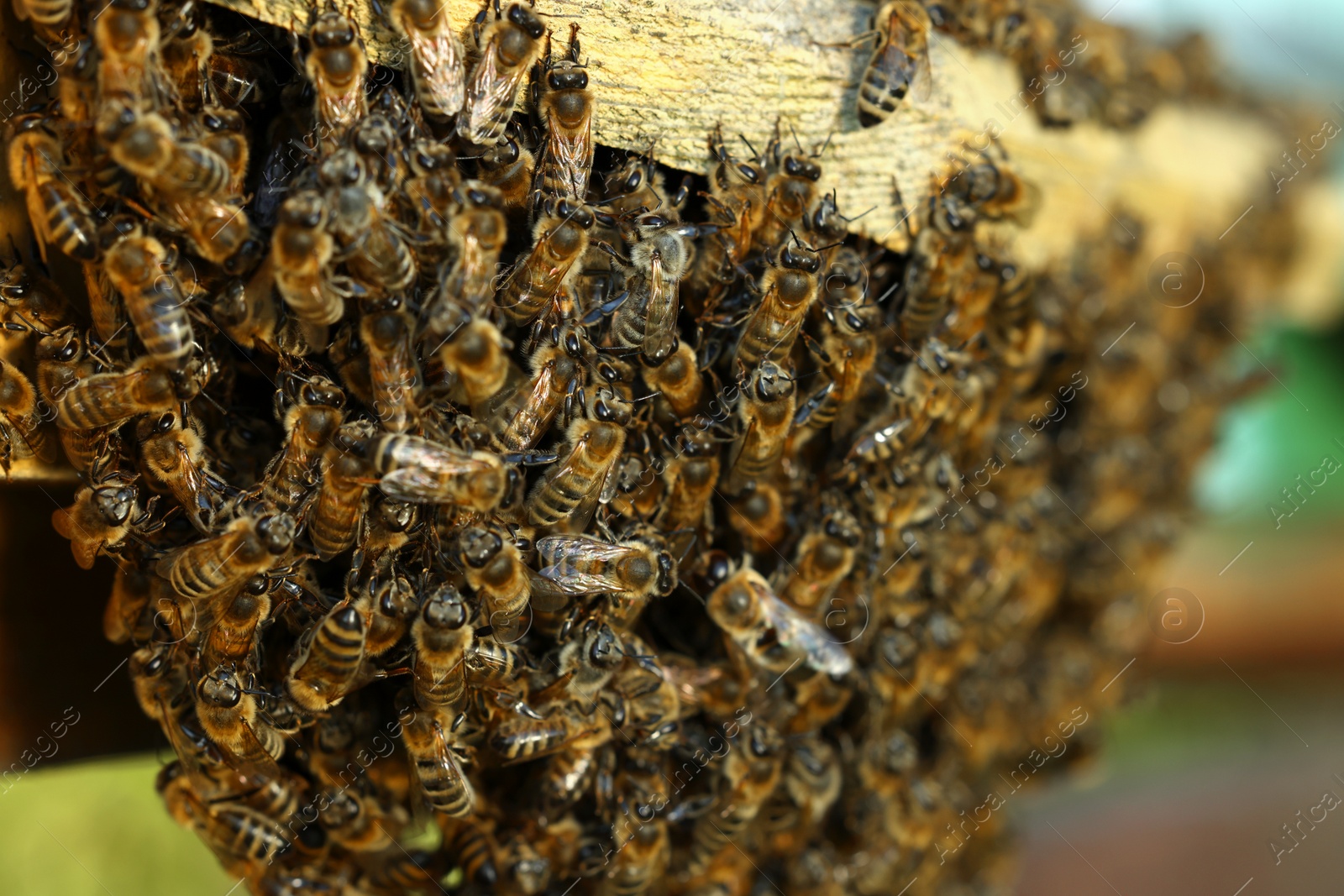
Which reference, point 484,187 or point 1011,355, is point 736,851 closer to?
point 1011,355

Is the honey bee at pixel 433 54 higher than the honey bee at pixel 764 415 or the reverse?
higher

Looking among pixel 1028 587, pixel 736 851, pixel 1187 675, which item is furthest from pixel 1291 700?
pixel 736 851

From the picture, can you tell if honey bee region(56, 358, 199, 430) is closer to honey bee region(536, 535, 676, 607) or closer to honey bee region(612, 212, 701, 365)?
honey bee region(536, 535, 676, 607)

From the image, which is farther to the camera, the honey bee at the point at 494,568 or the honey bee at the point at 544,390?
the honey bee at the point at 544,390

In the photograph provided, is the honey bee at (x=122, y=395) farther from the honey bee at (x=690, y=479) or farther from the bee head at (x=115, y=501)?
the honey bee at (x=690, y=479)

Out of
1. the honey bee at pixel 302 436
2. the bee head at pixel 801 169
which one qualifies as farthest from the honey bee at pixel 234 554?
the bee head at pixel 801 169

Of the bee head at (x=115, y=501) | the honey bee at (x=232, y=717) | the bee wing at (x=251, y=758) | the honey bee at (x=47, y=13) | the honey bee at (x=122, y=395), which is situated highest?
the honey bee at (x=47, y=13)

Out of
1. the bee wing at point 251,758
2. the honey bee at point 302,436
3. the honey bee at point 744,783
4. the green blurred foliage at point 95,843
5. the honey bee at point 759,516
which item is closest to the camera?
the honey bee at point 302,436

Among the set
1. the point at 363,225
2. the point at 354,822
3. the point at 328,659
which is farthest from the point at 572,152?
the point at 354,822
